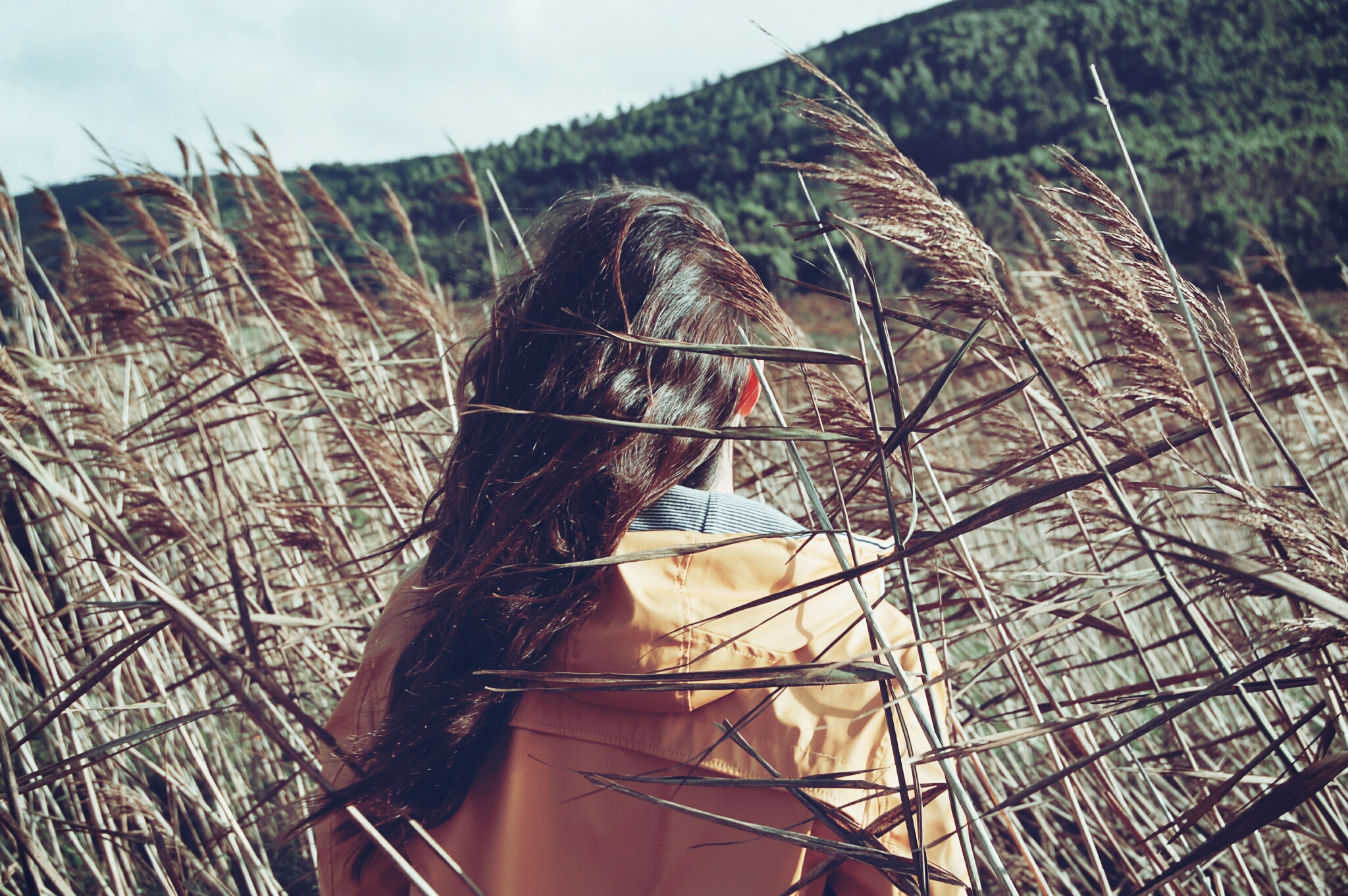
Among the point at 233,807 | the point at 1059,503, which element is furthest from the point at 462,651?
the point at 233,807

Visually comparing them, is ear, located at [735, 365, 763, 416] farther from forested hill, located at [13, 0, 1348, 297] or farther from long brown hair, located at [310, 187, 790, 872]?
forested hill, located at [13, 0, 1348, 297]

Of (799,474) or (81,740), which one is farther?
(81,740)

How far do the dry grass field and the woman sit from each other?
0.11 meters

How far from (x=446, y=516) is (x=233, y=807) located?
6.47 ft

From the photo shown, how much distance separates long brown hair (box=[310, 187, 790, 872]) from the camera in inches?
36.3

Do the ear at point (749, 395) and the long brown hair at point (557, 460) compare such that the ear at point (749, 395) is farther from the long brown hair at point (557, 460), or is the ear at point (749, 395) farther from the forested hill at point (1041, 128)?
the forested hill at point (1041, 128)

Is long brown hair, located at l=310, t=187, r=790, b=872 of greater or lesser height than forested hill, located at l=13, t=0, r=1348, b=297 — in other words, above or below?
below

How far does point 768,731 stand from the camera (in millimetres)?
880

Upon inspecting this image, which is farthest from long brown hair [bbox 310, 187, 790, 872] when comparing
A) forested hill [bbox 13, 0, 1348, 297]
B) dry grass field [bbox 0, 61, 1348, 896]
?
forested hill [bbox 13, 0, 1348, 297]

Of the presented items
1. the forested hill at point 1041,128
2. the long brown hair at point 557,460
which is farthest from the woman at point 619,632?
the forested hill at point 1041,128

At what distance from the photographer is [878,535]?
176 centimetres

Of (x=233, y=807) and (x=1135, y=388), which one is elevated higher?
(x=1135, y=388)

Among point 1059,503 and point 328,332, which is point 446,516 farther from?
point 328,332

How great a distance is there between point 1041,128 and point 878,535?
2712cm
